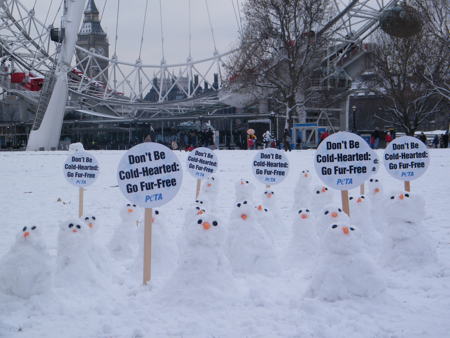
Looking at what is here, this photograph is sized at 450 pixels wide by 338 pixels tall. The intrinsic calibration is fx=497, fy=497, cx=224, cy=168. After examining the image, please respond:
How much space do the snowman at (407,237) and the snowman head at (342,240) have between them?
3.86ft

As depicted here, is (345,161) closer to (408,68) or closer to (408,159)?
(408,159)

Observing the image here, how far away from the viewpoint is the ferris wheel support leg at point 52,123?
28312 millimetres

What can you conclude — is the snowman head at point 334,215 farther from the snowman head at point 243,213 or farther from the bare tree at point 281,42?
the bare tree at point 281,42

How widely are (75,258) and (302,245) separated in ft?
8.78

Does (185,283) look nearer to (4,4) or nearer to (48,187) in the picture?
(48,187)

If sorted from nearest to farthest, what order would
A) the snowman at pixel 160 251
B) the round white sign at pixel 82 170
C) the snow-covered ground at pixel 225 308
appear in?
the snow-covered ground at pixel 225 308
the snowman at pixel 160 251
the round white sign at pixel 82 170

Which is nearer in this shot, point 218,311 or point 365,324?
point 365,324

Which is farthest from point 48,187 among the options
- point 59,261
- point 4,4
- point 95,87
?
point 95,87

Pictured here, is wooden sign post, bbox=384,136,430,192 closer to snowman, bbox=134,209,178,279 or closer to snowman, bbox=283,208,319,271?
snowman, bbox=283,208,319,271

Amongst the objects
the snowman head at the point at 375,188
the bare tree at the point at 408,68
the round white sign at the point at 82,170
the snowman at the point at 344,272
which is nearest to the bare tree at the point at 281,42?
the bare tree at the point at 408,68

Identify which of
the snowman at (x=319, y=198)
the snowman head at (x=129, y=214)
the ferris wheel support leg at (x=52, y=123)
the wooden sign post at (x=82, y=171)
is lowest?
the snowman head at (x=129, y=214)

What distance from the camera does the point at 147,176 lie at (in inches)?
200

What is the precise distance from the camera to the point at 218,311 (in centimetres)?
434

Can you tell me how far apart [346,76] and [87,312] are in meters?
33.4
